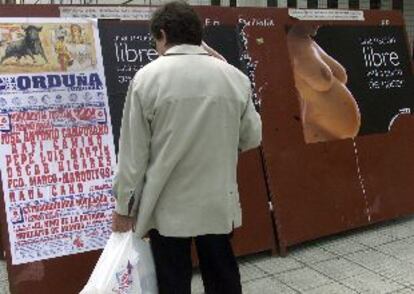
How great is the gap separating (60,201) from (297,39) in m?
2.28

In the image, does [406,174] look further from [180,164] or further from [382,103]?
[180,164]

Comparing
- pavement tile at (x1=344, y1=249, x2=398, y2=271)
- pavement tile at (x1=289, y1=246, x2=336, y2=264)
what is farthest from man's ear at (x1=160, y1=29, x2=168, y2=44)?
pavement tile at (x1=344, y1=249, x2=398, y2=271)

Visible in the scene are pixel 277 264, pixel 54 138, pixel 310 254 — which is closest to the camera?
pixel 54 138

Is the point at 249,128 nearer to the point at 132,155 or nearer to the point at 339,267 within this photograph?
the point at 132,155

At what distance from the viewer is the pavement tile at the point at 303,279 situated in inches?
151

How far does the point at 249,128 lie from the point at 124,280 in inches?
36.9

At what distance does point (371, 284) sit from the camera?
3.82m

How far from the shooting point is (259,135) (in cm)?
281

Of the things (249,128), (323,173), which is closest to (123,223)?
(249,128)

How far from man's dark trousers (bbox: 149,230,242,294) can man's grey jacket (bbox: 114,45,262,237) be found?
0.35 feet

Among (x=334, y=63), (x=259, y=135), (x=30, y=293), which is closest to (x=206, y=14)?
(x=334, y=63)

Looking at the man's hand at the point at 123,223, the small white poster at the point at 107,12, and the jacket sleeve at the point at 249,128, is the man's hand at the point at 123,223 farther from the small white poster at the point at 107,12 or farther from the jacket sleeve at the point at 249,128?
the small white poster at the point at 107,12

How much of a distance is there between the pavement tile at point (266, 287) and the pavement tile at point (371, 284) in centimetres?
42

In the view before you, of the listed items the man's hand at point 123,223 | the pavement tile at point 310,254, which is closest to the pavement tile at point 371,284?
the pavement tile at point 310,254
